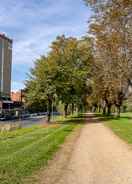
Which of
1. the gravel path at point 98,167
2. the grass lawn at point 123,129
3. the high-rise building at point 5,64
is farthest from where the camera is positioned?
the high-rise building at point 5,64

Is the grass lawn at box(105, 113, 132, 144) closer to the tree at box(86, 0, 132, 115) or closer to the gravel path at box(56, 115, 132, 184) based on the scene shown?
the tree at box(86, 0, 132, 115)

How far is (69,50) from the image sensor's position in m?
68.6

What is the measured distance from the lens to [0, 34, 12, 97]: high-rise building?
161 meters

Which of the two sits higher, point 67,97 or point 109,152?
point 67,97

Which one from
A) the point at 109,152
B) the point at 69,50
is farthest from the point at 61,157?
the point at 69,50

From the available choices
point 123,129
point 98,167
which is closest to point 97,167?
point 98,167

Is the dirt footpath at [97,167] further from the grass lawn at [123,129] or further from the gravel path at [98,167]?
the grass lawn at [123,129]

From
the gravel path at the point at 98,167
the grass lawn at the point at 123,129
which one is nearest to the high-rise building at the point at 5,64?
the grass lawn at the point at 123,129

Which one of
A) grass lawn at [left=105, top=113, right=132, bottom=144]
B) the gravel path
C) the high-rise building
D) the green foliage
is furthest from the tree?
the high-rise building

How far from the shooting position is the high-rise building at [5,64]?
16100 centimetres

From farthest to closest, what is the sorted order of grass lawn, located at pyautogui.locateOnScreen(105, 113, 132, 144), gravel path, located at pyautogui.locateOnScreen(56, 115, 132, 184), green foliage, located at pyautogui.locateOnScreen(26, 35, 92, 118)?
green foliage, located at pyautogui.locateOnScreen(26, 35, 92, 118), grass lawn, located at pyautogui.locateOnScreen(105, 113, 132, 144), gravel path, located at pyautogui.locateOnScreen(56, 115, 132, 184)

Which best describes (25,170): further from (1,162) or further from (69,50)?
(69,50)

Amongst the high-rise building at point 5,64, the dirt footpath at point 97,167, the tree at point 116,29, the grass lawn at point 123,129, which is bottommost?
the dirt footpath at point 97,167

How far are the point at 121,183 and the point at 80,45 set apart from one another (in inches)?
2351
